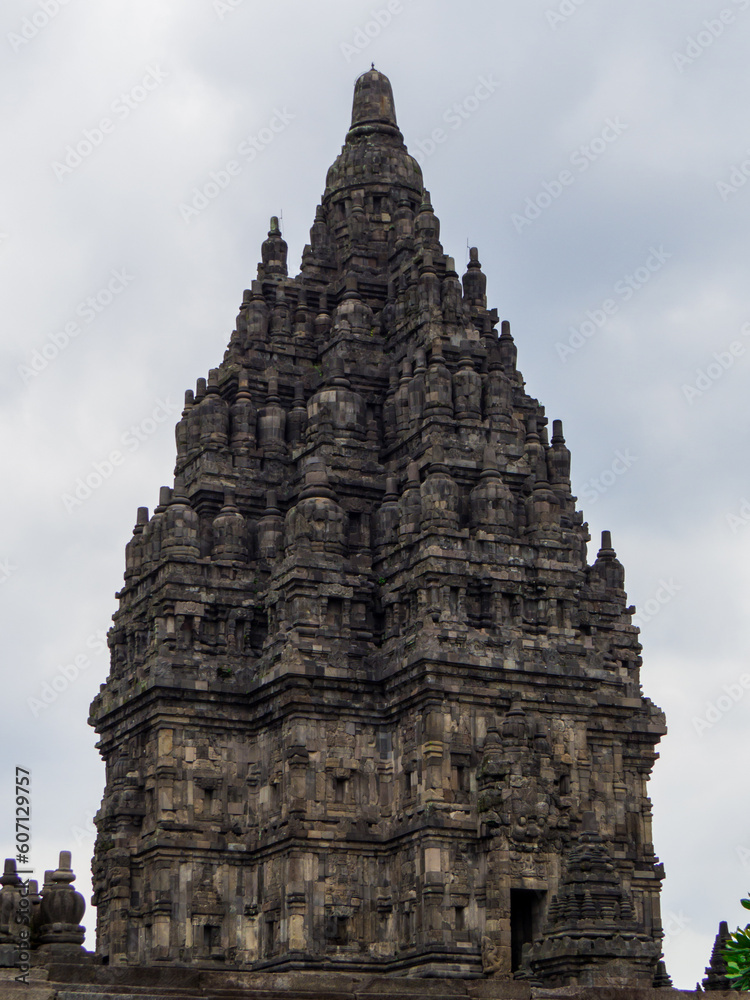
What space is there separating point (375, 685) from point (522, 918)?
308 inches

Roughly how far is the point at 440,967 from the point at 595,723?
33.3 ft

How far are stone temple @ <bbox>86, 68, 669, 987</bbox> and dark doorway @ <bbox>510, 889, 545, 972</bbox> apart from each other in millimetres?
118

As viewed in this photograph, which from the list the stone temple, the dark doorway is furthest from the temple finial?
the dark doorway

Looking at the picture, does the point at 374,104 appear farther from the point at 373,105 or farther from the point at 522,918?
the point at 522,918

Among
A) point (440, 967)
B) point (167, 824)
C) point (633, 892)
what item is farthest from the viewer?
point (633, 892)

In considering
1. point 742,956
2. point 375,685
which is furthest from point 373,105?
point 742,956

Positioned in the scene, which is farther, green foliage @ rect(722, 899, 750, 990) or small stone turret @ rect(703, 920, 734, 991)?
small stone turret @ rect(703, 920, 734, 991)

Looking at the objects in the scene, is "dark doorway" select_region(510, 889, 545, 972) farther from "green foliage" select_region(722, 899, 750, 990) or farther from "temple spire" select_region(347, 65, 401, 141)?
"temple spire" select_region(347, 65, 401, 141)

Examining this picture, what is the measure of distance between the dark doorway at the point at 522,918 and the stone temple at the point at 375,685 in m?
0.12

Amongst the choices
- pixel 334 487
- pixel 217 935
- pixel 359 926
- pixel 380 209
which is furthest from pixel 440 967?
pixel 380 209

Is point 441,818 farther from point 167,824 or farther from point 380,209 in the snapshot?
point 380,209

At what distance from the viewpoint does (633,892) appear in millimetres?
60344

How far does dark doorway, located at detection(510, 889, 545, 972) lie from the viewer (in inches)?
2135

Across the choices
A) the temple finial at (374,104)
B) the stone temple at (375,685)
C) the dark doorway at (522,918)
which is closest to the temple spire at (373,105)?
the temple finial at (374,104)
